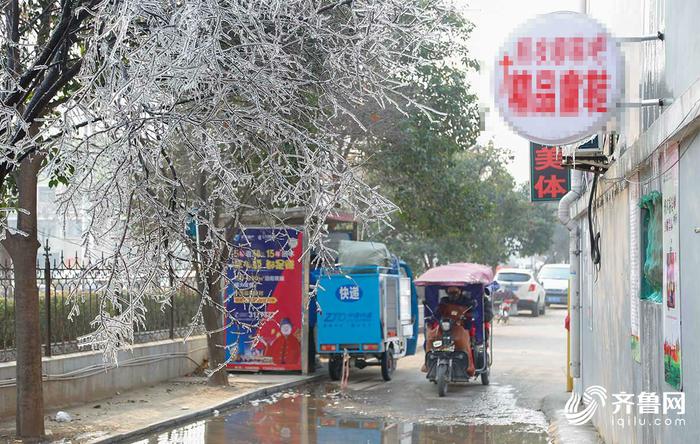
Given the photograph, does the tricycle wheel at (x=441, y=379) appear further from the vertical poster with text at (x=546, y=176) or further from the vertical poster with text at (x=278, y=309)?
the vertical poster with text at (x=278, y=309)

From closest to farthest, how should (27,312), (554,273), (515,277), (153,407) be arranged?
(27,312), (153,407), (515,277), (554,273)

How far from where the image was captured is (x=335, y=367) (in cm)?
1827

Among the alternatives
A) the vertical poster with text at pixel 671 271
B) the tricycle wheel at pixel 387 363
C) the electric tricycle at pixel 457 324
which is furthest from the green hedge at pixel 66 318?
the vertical poster with text at pixel 671 271

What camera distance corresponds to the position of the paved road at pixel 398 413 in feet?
39.0

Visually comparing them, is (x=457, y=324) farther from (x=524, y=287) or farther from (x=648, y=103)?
(x=524, y=287)

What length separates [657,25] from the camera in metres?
7.21

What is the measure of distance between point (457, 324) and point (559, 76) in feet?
32.7

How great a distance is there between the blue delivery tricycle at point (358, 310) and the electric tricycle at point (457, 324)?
107cm

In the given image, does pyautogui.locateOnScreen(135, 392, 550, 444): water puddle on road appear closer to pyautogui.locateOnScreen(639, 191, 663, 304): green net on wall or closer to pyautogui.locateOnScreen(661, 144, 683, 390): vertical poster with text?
pyautogui.locateOnScreen(639, 191, 663, 304): green net on wall

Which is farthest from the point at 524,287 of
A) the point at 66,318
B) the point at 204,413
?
the point at 66,318

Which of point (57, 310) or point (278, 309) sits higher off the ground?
point (57, 310)

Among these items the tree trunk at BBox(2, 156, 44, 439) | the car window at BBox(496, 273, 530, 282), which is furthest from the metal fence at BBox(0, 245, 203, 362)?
the car window at BBox(496, 273, 530, 282)

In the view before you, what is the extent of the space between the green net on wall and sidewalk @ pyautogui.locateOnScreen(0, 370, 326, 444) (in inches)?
262

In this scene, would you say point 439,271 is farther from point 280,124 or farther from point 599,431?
point 280,124
